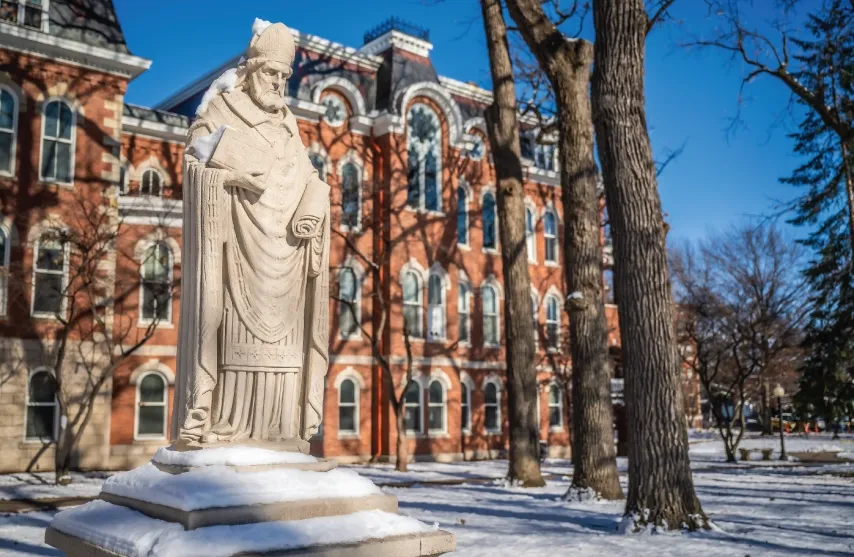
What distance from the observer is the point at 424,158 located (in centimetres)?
2825

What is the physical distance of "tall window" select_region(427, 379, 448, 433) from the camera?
27594mm

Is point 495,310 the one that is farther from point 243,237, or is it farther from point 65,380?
point 243,237

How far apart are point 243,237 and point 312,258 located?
1.76 feet

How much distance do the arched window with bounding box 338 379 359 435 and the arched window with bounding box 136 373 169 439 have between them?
5.92 m

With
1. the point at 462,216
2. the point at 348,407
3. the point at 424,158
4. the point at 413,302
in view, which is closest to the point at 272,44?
the point at 348,407

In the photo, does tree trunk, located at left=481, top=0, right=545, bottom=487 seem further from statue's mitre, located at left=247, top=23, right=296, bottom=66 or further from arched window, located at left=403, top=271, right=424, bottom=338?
arched window, located at left=403, top=271, right=424, bottom=338

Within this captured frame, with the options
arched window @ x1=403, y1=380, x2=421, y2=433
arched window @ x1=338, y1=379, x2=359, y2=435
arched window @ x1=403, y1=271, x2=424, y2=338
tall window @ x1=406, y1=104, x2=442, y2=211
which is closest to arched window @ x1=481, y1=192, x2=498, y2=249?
tall window @ x1=406, y1=104, x2=442, y2=211

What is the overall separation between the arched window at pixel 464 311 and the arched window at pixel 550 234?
5061mm

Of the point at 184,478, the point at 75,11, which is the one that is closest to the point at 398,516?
the point at 184,478

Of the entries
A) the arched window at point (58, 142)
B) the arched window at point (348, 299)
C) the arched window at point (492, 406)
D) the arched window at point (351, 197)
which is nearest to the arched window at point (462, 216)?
the arched window at point (351, 197)

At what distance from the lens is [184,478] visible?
470 centimetres

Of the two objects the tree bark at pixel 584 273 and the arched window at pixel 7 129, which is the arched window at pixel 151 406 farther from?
the tree bark at pixel 584 273

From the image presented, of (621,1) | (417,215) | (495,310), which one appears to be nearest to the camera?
(621,1)

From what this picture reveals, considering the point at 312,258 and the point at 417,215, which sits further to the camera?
the point at 417,215
